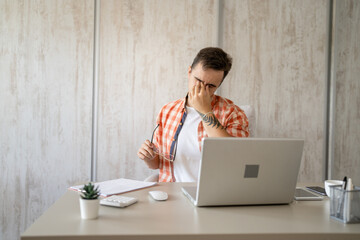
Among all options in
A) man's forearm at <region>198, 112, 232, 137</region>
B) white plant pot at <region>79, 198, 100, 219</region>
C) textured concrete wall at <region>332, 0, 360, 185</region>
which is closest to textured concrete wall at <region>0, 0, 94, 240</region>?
man's forearm at <region>198, 112, 232, 137</region>

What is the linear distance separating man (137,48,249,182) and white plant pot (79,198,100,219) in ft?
2.67

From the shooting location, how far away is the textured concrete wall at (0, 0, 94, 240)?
2.59 metres

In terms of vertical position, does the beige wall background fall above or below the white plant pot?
above

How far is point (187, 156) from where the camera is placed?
1915mm

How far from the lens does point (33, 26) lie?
2584mm

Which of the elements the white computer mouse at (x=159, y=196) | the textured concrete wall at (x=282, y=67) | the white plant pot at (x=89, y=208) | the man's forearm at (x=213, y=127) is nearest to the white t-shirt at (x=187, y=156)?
the man's forearm at (x=213, y=127)

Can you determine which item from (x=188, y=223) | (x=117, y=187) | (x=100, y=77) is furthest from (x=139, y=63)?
(x=188, y=223)

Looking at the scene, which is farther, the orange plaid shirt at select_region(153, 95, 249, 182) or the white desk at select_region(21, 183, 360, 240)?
the orange plaid shirt at select_region(153, 95, 249, 182)

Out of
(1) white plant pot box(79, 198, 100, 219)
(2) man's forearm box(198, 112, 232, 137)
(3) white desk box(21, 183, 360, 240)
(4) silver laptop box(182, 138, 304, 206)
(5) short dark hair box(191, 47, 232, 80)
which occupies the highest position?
(5) short dark hair box(191, 47, 232, 80)

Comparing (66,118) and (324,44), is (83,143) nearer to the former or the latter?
(66,118)

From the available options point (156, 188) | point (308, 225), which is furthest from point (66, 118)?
point (308, 225)

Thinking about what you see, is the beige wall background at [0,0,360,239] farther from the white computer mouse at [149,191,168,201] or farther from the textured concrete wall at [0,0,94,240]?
the white computer mouse at [149,191,168,201]

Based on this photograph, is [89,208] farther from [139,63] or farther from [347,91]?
[347,91]

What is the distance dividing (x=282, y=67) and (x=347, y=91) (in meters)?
0.61
